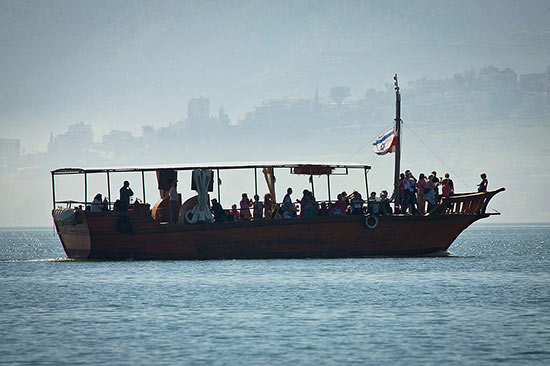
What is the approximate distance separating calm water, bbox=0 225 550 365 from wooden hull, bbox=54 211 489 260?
0.72 m

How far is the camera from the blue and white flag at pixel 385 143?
4091cm

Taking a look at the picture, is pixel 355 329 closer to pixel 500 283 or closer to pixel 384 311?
pixel 384 311

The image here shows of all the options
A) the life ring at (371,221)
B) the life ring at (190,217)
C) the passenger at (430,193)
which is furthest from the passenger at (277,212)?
the passenger at (430,193)

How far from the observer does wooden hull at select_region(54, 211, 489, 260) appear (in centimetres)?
3925

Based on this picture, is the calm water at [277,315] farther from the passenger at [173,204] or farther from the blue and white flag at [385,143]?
the blue and white flag at [385,143]

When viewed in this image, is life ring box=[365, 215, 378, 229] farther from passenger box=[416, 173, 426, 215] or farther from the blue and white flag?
the blue and white flag

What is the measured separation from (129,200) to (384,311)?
16143 mm

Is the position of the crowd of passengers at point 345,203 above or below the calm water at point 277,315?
above

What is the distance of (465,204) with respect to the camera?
131 feet

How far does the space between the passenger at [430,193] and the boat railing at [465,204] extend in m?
0.31

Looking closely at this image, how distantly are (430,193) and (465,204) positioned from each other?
1.55m

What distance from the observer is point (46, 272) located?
1641 inches

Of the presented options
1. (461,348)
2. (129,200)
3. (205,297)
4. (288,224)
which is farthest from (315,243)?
(461,348)

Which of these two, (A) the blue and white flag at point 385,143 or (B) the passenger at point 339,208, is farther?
(A) the blue and white flag at point 385,143
